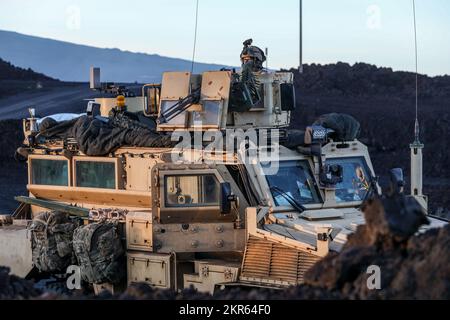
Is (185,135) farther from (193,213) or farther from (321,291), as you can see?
(321,291)

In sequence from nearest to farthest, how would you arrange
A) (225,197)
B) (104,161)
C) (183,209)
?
(225,197) → (183,209) → (104,161)

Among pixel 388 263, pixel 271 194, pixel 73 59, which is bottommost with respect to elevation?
pixel 388 263

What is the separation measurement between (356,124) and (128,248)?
3482 millimetres

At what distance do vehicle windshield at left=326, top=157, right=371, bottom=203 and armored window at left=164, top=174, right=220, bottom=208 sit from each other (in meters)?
1.68

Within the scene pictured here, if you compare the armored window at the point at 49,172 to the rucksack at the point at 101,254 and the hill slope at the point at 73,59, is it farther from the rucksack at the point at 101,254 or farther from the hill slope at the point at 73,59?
the hill slope at the point at 73,59

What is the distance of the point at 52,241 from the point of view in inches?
627

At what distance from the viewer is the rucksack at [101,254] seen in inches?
591

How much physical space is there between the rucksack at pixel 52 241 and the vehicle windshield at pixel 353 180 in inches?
Result: 134

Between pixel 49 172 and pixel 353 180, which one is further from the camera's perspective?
pixel 49 172

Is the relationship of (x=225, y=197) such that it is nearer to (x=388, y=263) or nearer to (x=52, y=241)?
(x=52, y=241)

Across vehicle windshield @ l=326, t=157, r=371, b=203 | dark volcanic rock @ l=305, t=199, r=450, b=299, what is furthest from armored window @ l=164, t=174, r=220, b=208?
dark volcanic rock @ l=305, t=199, r=450, b=299

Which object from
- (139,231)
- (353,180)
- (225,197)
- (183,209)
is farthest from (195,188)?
(353,180)

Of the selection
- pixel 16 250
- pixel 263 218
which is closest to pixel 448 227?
pixel 263 218

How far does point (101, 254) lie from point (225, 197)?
1878 millimetres
